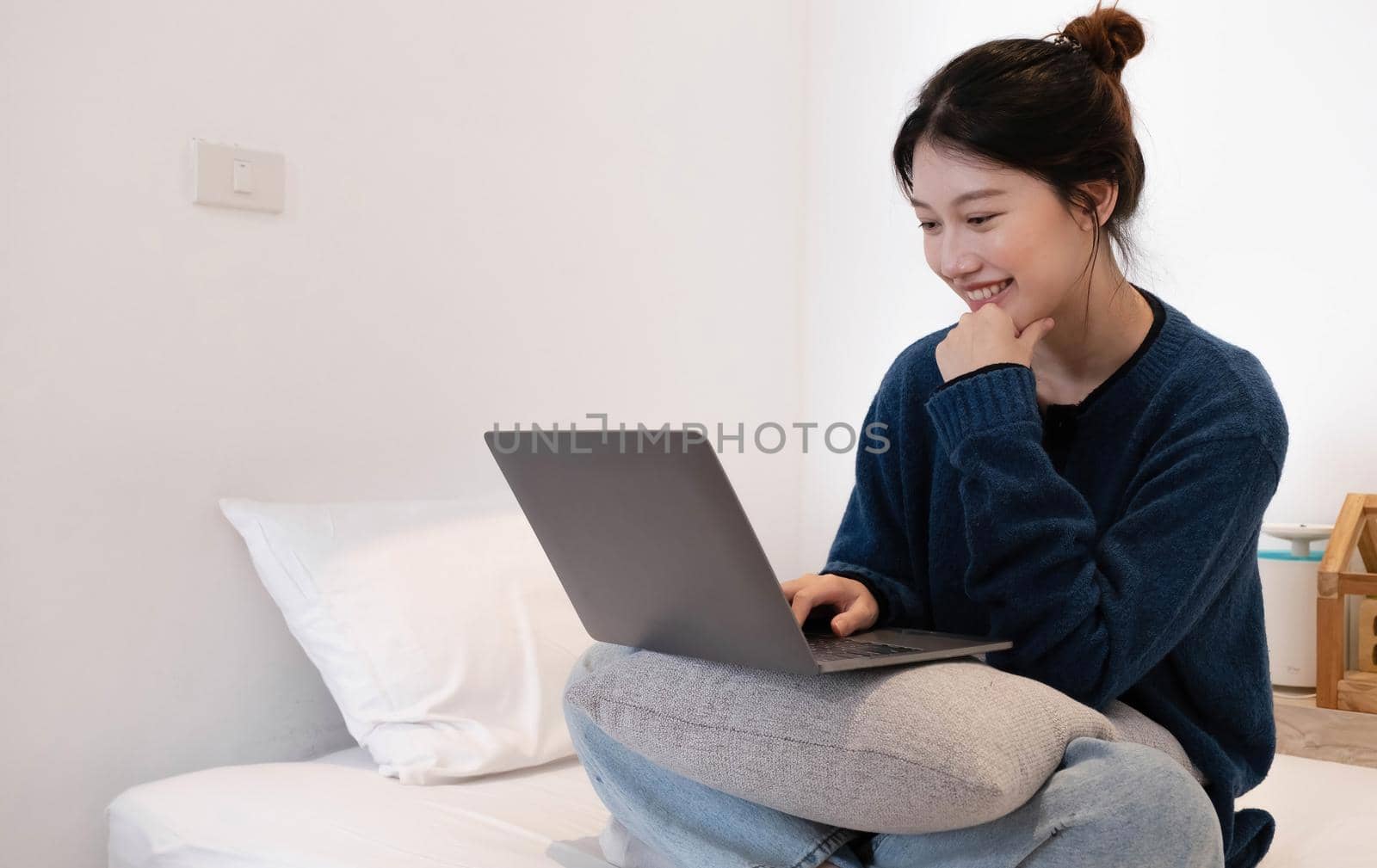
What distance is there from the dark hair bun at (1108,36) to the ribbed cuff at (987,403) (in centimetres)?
33

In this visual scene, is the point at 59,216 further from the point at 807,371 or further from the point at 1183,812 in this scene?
the point at 807,371

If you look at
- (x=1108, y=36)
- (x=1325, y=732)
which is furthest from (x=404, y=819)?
(x=1325, y=732)

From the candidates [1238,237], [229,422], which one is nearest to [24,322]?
[229,422]

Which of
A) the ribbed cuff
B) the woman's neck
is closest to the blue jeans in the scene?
the ribbed cuff

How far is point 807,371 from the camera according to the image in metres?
2.70

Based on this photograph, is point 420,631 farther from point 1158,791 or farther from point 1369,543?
point 1369,543

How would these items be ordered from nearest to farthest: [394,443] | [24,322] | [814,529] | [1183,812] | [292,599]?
[1183,812], [24,322], [292,599], [394,443], [814,529]

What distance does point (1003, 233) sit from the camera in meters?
1.17

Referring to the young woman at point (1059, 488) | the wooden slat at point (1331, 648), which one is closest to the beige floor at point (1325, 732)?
the wooden slat at point (1331, 648)

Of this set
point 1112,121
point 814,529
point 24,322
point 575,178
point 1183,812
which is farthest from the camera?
point 814,529

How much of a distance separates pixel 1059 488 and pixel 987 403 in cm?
11

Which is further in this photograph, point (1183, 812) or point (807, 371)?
point (807, 371)

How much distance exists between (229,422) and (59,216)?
33 cm

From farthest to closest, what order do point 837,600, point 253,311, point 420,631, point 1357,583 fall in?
1. point 1357,583
2. point 253,311
3. point 420,631
4. point 837,600
